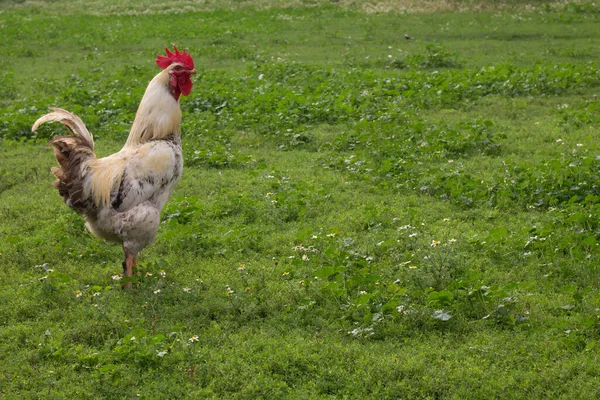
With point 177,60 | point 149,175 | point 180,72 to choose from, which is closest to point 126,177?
point 149,175

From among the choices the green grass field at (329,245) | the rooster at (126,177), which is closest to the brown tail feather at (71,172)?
the rooster at (126,177)

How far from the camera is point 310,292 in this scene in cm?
687

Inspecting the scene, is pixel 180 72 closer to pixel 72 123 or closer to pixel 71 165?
pixel 72 123

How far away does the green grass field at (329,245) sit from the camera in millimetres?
5676

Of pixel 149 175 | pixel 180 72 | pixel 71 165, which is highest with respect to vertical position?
pixel 180 72

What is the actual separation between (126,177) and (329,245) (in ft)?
7.62

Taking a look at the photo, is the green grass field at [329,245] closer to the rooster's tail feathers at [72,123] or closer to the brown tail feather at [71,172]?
the brown tail feather at [71,172]

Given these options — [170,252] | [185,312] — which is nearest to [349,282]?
[185,312]

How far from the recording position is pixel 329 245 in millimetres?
7930

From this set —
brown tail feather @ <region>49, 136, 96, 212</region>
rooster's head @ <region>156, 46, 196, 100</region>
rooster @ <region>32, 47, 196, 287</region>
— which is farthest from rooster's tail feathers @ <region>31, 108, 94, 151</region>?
rooster's head @ <region>156, 46, 196, 100</region>

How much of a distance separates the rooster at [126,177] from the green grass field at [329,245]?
541 mm

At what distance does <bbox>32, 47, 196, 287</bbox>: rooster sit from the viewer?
710 centimetres

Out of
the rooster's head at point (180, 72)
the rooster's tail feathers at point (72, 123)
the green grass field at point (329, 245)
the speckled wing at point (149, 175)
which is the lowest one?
the green grass field at point (329, 245)

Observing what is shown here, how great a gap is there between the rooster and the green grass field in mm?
541
